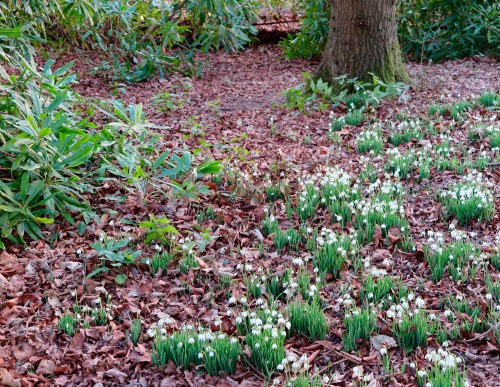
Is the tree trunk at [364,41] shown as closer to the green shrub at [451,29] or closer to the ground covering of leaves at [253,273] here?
the ground covering of leaves at [253,273]

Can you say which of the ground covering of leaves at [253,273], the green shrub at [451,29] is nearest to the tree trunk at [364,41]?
the ground covering of leaves at [253,273]

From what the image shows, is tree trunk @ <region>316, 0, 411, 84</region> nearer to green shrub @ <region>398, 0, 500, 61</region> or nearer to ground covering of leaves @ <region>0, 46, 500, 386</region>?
ground covering of leaves @ <region>0, 46, 500, 386</region>

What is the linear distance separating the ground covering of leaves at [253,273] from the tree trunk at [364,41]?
0.85m

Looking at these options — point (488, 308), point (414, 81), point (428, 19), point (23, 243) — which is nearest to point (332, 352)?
point (488, 308)

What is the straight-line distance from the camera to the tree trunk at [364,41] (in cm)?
632

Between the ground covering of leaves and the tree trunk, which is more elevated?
the tree trunk

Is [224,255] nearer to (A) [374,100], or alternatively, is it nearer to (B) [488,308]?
(B) [488,308]

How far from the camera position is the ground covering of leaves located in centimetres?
263

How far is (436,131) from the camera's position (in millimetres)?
5320

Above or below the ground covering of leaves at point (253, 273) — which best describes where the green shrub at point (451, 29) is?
above

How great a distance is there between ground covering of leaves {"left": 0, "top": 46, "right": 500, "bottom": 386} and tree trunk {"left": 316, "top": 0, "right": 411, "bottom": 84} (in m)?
0.85

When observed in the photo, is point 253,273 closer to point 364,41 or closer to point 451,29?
point 364,41

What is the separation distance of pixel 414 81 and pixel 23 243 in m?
4.86

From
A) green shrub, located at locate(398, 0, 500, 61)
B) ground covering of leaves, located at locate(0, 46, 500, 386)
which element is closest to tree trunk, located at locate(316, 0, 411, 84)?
ground covering of leaves, located at locate(0, 46, 500, 386)
